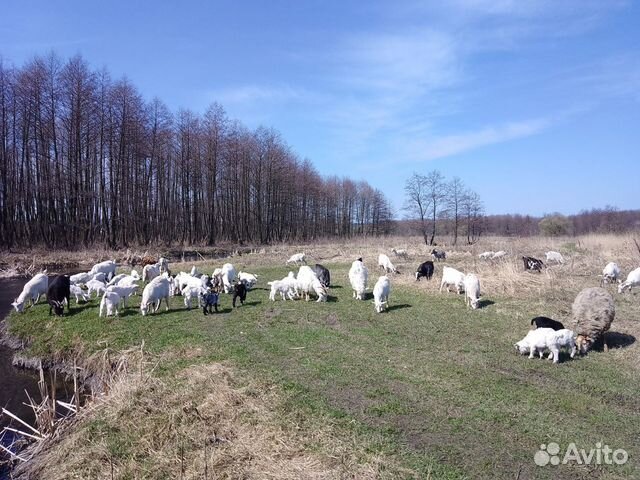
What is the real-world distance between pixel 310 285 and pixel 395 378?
25.6ft

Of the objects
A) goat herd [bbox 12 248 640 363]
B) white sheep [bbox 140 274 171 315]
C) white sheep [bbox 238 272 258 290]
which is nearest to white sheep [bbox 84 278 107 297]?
goat herd [bbox 12 248 640 363]

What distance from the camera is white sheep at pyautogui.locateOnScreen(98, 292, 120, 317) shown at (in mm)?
13633

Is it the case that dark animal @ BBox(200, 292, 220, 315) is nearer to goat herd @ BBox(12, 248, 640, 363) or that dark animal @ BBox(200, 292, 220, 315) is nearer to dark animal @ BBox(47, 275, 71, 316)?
goat herd @ BBox(12, 248, 640, 363)

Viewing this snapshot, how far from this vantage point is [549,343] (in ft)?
30.6

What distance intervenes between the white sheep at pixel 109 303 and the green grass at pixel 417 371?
523mm

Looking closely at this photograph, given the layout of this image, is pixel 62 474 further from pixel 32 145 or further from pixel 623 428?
pixel 32 145

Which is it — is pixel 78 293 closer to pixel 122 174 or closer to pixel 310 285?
pixel 310 285

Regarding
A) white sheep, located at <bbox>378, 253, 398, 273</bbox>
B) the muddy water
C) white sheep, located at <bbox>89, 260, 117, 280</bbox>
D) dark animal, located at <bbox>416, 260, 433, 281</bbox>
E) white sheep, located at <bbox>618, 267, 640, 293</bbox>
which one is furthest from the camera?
white sheep, located at <bbox>378, 253, 398, 273</bbox>

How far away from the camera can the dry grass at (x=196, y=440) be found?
5.76m

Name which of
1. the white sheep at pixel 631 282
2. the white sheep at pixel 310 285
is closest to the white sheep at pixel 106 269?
the white sheep at pixel 310 285

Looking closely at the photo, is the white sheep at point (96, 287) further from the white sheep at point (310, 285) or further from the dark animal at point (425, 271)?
the dark animal at point (425, 271)

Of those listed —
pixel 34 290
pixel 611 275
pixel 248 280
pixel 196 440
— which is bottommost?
pixel 196 440

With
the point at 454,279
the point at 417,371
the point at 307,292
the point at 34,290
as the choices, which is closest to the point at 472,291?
the point at 454,279

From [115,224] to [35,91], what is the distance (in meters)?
12.9
